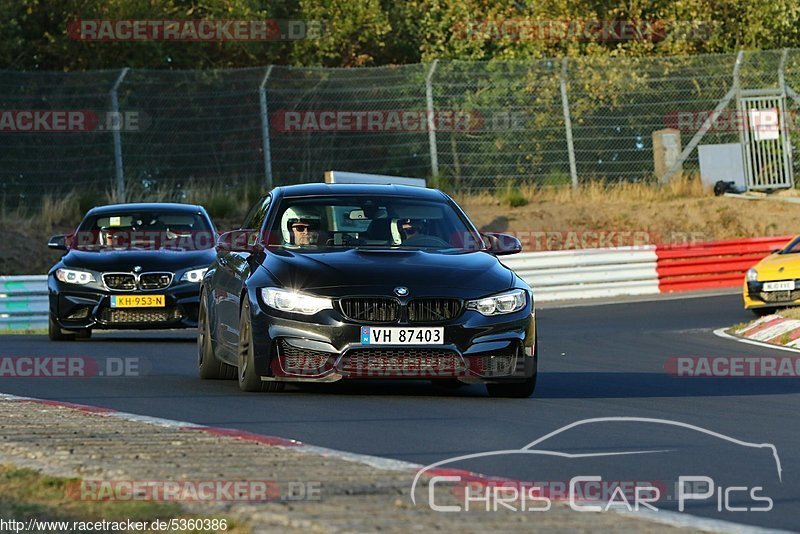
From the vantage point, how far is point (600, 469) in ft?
25.7

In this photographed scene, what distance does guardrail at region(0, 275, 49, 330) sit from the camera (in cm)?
2448

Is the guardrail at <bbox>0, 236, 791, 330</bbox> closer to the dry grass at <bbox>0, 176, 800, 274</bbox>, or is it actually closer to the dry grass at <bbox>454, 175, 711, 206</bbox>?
the dry grass at <bbox>0, 176, 800, 274</bbox>

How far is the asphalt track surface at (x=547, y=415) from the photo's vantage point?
7809 millimetres

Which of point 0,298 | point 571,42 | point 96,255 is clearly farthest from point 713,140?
point 96,255

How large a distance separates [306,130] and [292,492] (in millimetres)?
26496

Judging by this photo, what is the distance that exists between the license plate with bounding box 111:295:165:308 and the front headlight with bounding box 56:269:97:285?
1.18ft

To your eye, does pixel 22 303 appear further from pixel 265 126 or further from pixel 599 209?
pixel 599 209

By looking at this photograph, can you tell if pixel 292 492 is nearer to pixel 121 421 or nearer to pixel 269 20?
pixel 121 421

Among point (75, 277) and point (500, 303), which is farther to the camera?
point (75, 277)

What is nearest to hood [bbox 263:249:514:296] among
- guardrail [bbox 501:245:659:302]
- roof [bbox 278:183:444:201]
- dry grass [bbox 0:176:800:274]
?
roof [bbox 278:183:444:201]

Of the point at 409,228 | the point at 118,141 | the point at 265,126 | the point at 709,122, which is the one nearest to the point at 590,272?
the point at 265,126

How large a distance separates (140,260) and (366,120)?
15018 mm

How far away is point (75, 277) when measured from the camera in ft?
59.6

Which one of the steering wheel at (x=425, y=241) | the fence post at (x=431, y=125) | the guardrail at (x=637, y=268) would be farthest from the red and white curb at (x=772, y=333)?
the fence post at (x=431, y=125)
